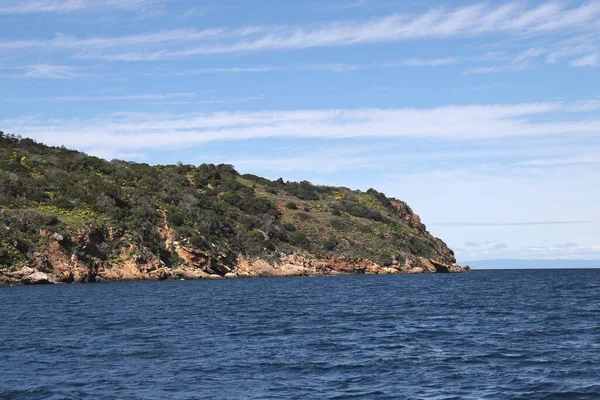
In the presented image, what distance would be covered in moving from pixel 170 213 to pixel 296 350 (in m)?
67.9

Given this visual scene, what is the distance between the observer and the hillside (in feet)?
242

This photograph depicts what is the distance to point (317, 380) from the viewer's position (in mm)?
21281

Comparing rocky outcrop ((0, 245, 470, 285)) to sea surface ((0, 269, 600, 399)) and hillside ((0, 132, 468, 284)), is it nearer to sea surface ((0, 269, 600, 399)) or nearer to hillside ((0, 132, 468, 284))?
hillside ((0, 132, 468, 284))

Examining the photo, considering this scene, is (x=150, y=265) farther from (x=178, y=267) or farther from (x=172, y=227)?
(x=172, y=227)

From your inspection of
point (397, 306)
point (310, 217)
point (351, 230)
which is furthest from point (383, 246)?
point (397, 306)

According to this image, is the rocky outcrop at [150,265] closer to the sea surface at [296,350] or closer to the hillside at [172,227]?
the hillside at [172,227]

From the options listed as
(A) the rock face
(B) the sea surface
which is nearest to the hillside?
(A) the rock face

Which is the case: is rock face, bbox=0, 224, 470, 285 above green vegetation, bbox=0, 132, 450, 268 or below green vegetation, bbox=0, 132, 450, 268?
below

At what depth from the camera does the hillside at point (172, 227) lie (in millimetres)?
73875

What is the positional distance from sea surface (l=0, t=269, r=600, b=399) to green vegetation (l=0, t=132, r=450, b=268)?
95.2ft

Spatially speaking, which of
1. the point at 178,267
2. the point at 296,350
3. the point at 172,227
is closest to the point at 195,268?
the point at 178,267

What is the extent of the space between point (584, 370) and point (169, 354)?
15939 mm

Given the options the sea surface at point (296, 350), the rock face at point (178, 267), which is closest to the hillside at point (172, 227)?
the rock face at point (178, 267)

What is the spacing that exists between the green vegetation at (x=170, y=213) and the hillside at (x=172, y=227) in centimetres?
18
